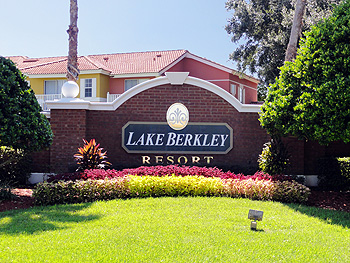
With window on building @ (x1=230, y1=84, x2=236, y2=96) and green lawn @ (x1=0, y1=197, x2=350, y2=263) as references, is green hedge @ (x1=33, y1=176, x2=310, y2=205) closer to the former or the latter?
green lawn @ (x1=0, y1=197, x2=350, y2=263)

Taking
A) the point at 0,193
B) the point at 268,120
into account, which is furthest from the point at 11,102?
the point at 268,120

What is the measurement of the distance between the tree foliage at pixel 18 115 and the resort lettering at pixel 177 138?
3.35m

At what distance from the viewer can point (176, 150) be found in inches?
584

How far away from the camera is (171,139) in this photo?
14828mm

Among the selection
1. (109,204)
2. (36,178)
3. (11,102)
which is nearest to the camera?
(109,204)

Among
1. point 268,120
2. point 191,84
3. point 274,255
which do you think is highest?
point 191,84

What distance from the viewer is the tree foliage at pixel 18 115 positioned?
11164mm

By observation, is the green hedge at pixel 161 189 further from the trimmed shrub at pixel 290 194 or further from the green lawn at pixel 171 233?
the green lawn at pixel 171 233

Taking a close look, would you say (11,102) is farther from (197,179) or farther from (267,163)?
(267,163)

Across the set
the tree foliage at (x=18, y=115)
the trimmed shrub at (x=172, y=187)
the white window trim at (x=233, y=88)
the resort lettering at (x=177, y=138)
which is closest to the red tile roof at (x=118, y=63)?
the white window trim at (x=233, y=88)

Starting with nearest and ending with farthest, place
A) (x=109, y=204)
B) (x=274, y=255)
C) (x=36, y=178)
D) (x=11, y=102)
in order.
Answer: (x=274, y=255) < (x=109, y=204) < (x=11, y=102) < (x=36, y=178)

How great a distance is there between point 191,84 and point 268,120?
3.60 metres

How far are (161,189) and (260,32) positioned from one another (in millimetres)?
20936

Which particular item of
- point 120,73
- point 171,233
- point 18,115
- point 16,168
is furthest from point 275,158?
point 120,73
